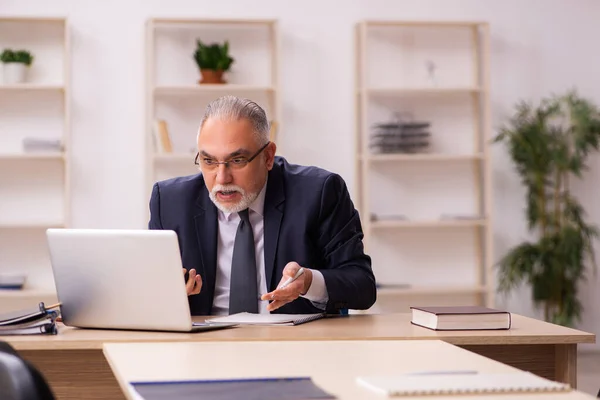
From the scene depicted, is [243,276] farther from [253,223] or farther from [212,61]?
[212,61]

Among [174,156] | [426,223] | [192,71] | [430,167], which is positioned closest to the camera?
[174,156]

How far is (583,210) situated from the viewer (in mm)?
5895

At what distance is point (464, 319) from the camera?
2293 mm

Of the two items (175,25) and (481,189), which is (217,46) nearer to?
(175,25)

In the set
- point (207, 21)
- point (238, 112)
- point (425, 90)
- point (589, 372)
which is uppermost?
point (207, 21)

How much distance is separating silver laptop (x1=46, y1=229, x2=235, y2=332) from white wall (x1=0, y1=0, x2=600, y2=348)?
328 cm

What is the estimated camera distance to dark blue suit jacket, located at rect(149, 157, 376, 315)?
8.93ft

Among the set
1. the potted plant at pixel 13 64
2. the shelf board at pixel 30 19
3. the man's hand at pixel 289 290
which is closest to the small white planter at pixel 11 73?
the potted plant at pixel 13 64

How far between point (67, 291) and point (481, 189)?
3.99 m

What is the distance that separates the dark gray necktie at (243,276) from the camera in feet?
8.77

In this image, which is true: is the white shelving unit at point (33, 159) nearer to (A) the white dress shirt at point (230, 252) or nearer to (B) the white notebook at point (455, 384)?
(A) the white dress shirt at point (230, 252)

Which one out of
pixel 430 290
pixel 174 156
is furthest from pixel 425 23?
pixel 174 156

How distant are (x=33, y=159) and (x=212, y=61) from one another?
1197 mm

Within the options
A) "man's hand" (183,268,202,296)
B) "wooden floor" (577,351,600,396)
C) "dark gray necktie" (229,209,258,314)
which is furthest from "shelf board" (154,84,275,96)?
"man's hand" (183,268,202,296)
